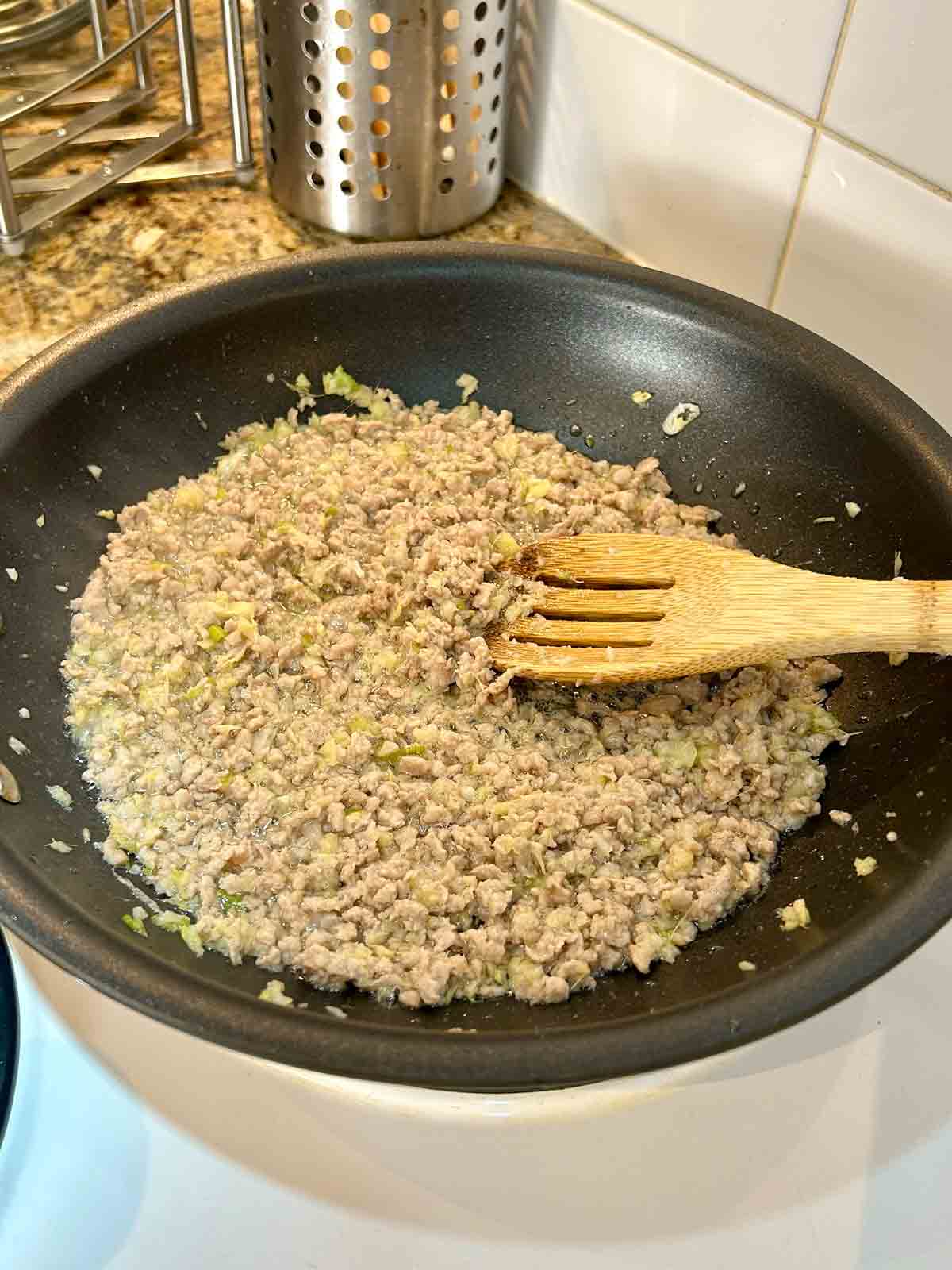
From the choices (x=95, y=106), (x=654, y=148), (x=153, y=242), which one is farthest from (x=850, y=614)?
(x=95, y=106)

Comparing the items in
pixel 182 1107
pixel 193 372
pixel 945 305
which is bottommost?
pixel 182 1107

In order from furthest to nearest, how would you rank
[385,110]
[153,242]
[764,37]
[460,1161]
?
[153,242] → [385,110] → [764,37] → [460,1161]

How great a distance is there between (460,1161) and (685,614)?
407 mm

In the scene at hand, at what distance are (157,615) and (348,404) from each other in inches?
11.3

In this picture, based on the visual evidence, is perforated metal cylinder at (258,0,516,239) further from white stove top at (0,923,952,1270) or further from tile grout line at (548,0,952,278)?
white stove top at (0,923,952,1270)

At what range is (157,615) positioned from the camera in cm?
94

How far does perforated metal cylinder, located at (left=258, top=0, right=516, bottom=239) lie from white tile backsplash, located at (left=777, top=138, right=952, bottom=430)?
0.35 meters

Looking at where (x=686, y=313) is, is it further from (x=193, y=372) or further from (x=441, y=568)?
(x=193, y=372)

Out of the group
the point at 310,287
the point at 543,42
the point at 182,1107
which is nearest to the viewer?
the point at 182,1107

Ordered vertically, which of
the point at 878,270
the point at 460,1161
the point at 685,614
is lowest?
the point at 460,1161

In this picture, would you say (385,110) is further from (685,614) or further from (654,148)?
(685,614)

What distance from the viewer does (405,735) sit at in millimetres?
871

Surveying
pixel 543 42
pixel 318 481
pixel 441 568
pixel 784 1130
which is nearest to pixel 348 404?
pixel 318 481

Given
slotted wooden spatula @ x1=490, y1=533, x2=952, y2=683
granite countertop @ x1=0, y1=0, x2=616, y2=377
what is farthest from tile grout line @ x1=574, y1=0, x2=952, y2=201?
slotted wooden spatula @ x1=490, y1=533, x2=952, y2=683
